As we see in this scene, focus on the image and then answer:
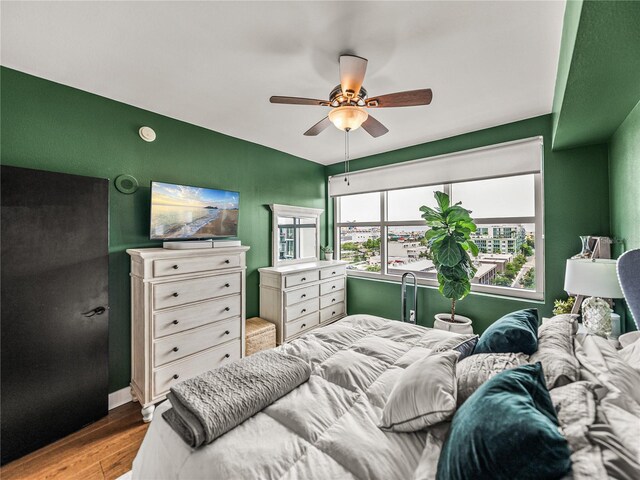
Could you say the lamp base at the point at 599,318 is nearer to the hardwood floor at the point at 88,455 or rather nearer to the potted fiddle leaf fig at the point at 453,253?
the potted fiddle leaf fig at the point at 453,253

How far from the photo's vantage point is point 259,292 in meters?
3.64

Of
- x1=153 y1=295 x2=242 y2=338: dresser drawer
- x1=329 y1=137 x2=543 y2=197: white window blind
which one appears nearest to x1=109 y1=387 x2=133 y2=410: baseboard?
x1=153 y1=295 x2=242 y2=338: dresser drawer

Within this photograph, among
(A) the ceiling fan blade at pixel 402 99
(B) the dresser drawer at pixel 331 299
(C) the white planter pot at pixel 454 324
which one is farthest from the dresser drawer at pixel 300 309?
(A) the ceiling fan blade at pixel 402 99

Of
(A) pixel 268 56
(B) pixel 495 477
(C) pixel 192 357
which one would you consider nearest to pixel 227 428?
(B) pixel 495 477

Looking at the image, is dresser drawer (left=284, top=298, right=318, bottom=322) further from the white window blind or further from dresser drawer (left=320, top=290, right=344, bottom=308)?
the white window blind

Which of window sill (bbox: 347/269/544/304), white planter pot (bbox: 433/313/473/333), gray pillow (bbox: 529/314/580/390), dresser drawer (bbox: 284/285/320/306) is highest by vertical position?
gray pillow (bbox: 529/314/580/390)

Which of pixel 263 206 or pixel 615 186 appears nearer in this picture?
pixel 615 186

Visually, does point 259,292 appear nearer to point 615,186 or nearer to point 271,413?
point 271,413

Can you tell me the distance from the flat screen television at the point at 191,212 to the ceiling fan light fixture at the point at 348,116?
66.2 inches

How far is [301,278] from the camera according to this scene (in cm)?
360

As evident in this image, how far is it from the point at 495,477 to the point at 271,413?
873 millimetres

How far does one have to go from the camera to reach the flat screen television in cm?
261

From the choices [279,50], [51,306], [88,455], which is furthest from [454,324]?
[51,306]

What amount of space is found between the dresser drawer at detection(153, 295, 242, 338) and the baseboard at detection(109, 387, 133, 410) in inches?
30.7
